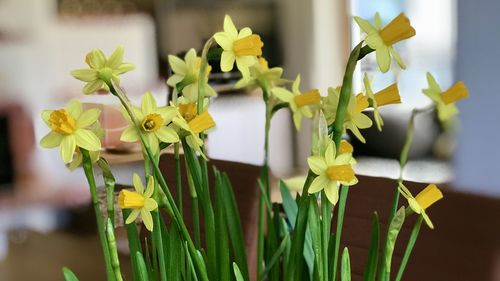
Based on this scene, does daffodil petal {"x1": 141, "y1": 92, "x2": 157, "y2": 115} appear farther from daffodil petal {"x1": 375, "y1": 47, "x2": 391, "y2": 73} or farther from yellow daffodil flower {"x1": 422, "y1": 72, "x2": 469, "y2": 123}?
yellow daffodil flower {"x1": 422, "y1": 72, "x2": 469, "y2": 123}

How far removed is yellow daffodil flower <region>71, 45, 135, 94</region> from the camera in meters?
0.59

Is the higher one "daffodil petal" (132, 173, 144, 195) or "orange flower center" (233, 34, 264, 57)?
"orange flower center" (233, 34, 264, 57)

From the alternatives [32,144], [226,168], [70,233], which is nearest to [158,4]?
[32,144]

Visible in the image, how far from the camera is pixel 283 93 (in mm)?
811

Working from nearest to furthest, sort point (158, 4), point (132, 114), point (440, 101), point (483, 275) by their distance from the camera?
point (132, 114), point (440, 101), point (483, 275), point (158, 4)

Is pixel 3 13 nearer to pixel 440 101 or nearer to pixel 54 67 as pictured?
pixel 54 67

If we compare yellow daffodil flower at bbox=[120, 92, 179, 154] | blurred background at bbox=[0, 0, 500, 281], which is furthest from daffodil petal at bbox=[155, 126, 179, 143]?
blurred background at bbox=[0, 0, 500, 281]

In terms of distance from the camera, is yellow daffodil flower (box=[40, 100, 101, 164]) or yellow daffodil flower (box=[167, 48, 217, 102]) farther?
yellow daffodil flower (box=[167, 48, 217, 102])

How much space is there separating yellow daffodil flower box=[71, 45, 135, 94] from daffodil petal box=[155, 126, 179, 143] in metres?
0.06

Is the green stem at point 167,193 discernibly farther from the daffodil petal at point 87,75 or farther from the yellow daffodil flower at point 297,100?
the yellow daffodil flower at point 297,100

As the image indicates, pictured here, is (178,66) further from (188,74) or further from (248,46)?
(248,46)

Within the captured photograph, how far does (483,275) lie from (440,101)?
1.34ft

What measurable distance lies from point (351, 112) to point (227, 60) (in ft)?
0.41

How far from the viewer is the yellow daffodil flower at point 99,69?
59 cm
